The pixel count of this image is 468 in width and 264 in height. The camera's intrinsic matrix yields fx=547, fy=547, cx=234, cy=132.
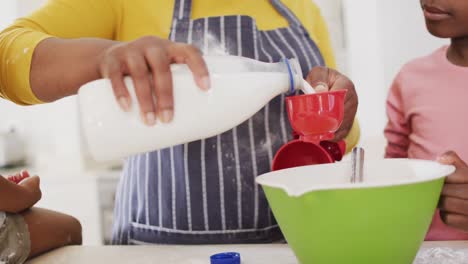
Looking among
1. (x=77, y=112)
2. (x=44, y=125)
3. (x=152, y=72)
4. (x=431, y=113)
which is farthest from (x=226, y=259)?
(x=44, y=125)

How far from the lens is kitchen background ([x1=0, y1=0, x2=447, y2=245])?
2.04 m

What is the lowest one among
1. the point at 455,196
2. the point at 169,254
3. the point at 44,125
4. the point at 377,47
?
the point at 44,125

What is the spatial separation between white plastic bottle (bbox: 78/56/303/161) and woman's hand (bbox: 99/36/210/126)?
2 cm

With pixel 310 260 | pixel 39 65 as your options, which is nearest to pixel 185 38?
pixel 39 65

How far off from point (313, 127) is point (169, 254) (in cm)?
30

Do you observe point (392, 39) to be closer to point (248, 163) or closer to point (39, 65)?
point (248, 163)

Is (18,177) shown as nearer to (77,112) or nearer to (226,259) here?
(226,259)

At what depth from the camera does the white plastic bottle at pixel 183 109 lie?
0.60 meters

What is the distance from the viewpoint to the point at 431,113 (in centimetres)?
117

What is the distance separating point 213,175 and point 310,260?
0.35m

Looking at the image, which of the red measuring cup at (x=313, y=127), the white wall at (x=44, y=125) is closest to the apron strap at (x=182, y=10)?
the red measuring cup at (x=313, y=127)

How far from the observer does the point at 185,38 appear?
97 centimetres

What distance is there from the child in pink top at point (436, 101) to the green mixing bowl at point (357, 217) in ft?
1.62

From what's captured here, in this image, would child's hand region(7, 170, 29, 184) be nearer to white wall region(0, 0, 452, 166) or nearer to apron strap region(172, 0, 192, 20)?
apron strap region(172, 0, 192, 20)
